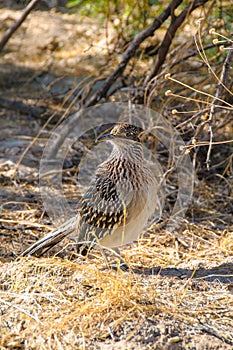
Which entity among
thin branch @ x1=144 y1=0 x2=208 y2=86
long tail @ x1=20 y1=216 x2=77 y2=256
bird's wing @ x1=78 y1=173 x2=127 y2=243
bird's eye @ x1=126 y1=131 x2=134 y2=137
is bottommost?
long tail @ x1=20 y1=216 x2=77 y2=256

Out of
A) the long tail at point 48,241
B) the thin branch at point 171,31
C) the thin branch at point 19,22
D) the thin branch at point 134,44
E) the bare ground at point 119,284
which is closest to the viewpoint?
the bare ground at point 119,284

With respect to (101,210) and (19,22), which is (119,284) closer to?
(101,210)

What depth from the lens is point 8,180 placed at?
6.30m

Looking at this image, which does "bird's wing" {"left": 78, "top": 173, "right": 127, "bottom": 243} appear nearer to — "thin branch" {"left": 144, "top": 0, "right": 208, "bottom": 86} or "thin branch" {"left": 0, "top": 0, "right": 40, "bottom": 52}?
"thin branch" {"left": 144, "top": 0, "right": 208, "bottom": 86}

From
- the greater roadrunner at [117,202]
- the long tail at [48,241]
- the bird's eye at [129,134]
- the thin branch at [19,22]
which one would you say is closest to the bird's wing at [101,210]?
the greater roadrunner at [117,202]

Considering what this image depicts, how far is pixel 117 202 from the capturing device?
4.44 meters

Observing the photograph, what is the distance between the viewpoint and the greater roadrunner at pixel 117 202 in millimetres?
4430

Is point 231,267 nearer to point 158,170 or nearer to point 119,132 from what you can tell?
point 119,132

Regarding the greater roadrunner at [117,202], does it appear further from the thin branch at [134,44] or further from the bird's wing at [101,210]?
the thin branch at [134,44]

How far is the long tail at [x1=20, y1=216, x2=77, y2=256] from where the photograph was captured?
4594 mm

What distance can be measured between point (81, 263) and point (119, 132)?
3.26 feet

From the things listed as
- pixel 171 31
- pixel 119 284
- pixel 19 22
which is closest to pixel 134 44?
pixel 171 31

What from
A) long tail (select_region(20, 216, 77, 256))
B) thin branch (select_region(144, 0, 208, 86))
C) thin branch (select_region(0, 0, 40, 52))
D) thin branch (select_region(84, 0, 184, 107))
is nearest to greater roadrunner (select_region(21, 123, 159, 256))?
long tail (select_region(20, 216, 77, 256))

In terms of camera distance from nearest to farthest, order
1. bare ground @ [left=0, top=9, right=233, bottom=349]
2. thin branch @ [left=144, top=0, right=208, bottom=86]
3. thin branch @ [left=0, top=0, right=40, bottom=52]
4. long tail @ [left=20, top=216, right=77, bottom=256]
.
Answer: bare ground @ [left=0, top=9, right=233, bottom=349], long tail @ [left=20, top=216, right=77, bottom=256], thin branch @ [left=144, top=0, right=208, bottom=86], thin branch @ [left=0, top=0, right=40, bottom=52]
